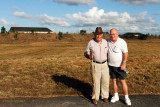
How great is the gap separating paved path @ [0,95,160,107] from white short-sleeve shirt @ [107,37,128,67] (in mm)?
1294

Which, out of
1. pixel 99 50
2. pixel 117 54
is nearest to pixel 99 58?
pixel 99 50

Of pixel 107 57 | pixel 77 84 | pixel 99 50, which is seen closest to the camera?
pixel 99 50

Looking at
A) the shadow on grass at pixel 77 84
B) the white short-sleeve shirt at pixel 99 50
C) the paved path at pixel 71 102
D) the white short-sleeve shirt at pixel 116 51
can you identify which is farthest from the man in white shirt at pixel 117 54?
the shadow on grass at pixel 77 84

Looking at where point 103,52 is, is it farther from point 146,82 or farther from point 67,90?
point 146,82

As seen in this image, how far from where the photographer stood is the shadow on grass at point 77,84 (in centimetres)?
652

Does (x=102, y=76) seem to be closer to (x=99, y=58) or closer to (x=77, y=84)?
(x=99, y=58)

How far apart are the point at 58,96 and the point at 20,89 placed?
1.85 meters

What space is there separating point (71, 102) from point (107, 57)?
71.8 inches

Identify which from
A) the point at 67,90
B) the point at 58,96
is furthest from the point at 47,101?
the point at 67,90

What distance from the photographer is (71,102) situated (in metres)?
5.46

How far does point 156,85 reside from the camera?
287 inches

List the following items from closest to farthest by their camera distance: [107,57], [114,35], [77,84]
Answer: [114,35] < [107,57] < [77,84]

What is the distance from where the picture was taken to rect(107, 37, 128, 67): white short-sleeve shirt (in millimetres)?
5102

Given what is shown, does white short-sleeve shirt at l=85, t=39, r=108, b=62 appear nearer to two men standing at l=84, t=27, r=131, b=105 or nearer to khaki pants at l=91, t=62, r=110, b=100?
two men standing at l=84, t=27, r=131, b=105
